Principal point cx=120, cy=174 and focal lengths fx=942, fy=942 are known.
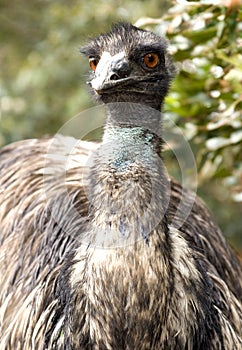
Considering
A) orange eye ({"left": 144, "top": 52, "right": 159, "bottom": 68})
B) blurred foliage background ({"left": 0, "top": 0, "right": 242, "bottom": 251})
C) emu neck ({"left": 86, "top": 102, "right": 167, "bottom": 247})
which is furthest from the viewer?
blurred foliage background ({"left": 0, "top": 0, "right": 242, "bottom": 251})

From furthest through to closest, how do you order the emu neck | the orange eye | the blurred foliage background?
the blurred foliage background → the orange eye → the emu neck

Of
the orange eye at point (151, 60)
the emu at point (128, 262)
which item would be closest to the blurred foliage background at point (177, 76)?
the orange eye at point (151, 60)

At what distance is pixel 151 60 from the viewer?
3201 millimetres

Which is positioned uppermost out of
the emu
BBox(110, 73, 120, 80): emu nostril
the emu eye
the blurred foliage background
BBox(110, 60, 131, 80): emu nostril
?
the blurred foliage background

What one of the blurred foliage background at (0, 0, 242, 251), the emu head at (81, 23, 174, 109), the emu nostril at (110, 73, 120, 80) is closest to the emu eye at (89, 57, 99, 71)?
the emu head at (81, 23, 174, 109)

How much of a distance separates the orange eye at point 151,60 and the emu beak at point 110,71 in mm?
120

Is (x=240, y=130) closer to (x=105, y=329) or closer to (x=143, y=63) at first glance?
(x=143, y=63)

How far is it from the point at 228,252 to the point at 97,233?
1467 millimetres

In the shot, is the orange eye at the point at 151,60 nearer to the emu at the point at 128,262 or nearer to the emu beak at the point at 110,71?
the emu at the point at 128,262

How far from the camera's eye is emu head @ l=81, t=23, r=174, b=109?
9.87ft

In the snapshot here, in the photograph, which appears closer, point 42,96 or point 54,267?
point 54,267

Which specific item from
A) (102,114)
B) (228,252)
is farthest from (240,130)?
(102,114)

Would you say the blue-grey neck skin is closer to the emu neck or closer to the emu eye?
the emu neck

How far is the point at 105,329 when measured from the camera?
3.00m
